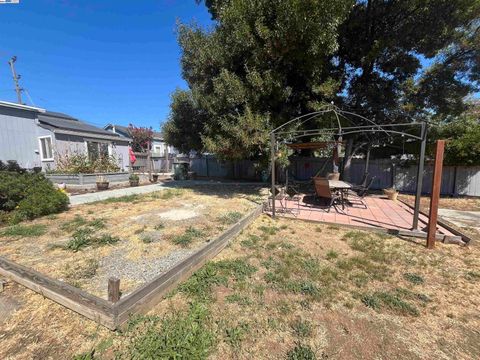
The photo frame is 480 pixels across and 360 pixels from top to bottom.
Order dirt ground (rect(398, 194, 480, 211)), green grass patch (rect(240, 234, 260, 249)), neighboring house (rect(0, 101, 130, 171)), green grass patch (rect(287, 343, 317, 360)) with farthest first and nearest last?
1. neighboring house (rect(0, 101, 130, 171))
2. dirt ground (rect(398, 194, 480, 211))
3. green grass patch (rect(240, 234, 260, 249))
4. green grass patch (rect(287, 343, 317, 360))

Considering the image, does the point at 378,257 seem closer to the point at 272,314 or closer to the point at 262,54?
the point at 272,314

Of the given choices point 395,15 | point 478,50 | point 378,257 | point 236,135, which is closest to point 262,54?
point 236,135

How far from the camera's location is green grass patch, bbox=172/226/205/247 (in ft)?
14.3

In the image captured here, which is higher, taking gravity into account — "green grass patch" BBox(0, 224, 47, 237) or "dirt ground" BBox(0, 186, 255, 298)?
"green grass patch" BBox(0, 224, 47, 237)

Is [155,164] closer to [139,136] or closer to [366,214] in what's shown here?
[139,136]

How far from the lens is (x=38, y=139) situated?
1230 centimetres

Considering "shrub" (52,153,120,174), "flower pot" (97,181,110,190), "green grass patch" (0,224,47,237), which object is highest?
"shrub" (52,153,120,174)

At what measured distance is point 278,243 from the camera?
439 centimetres

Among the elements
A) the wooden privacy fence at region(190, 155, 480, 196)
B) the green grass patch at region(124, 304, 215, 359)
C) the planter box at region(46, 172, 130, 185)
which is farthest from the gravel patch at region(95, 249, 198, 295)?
the planter box at region(46, 172, 130, 185)

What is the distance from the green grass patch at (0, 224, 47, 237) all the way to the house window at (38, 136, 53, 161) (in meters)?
9.31

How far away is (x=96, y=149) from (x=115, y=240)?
39.8ft

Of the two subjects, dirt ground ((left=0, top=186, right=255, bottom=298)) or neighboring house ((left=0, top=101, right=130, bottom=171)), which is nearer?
dirt ground ((left=0, top=186, right=255, bottom=298))

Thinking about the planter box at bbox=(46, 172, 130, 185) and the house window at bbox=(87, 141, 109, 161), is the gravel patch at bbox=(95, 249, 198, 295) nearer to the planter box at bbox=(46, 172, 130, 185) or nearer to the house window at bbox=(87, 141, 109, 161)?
the planter box at bbox=(46, 172, 130, 185)

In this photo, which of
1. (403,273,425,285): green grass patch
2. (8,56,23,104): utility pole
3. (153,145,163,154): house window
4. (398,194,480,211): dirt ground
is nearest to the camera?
(403,273,425,285): green grass patch
